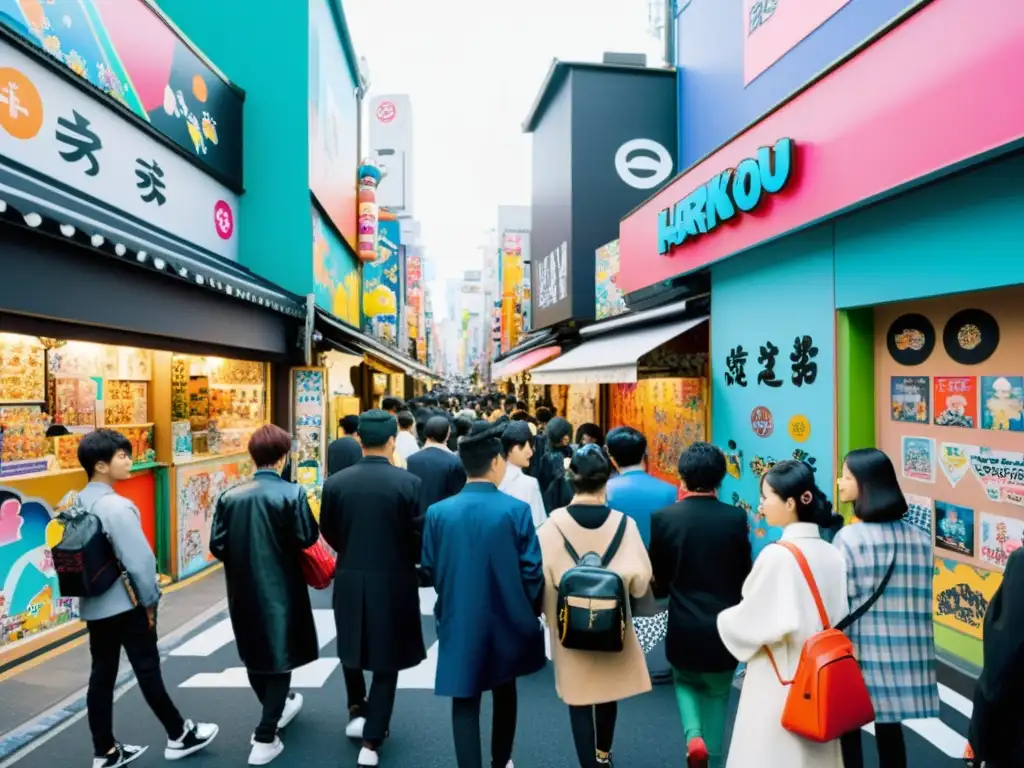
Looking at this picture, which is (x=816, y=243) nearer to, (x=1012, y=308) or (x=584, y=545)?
(x=1012, y=308)

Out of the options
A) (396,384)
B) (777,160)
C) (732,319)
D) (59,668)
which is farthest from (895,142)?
(396,384)

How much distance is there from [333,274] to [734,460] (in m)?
8.97

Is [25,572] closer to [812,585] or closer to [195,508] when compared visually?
[195,508]

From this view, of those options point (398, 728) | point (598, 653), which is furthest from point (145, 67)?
point (598, 653)

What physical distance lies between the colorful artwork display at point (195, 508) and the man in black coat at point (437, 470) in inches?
114

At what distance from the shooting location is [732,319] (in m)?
7.12

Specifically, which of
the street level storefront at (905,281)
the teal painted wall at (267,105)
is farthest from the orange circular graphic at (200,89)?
the street level storefront at (905,281)

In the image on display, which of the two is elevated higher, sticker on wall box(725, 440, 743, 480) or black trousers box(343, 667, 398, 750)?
sticker on wall box(725, 440, 743, 480)

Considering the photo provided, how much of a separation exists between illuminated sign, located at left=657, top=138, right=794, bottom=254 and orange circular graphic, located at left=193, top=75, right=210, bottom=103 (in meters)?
6.36

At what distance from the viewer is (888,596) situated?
2979 millimetres

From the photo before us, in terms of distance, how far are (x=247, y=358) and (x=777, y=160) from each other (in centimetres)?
717

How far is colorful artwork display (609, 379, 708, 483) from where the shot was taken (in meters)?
8.52

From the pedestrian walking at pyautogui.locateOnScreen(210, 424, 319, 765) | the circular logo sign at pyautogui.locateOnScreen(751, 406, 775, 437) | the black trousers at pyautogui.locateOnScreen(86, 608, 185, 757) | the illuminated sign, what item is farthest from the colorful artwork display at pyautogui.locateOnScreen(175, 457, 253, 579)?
the illuminated sign

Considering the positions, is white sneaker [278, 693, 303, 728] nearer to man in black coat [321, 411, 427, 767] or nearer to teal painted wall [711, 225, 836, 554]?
man in black coat [321, 411, 427, 767]
